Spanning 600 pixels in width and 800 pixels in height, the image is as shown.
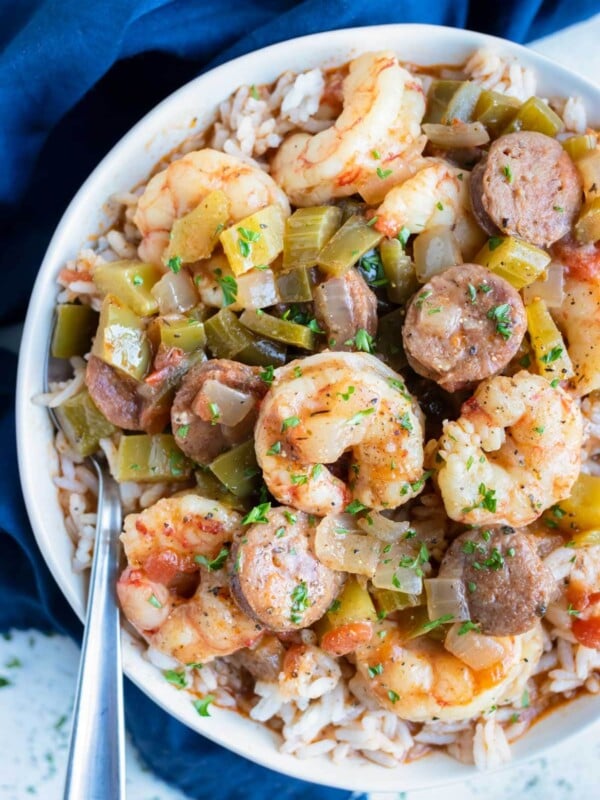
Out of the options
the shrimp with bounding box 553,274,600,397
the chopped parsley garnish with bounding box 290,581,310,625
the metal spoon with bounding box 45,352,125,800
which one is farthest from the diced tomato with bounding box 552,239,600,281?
the metal spoon with bounding box 45,352,125,800

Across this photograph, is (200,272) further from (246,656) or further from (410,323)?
(246,656)

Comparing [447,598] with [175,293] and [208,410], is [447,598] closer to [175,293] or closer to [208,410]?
[208,410]

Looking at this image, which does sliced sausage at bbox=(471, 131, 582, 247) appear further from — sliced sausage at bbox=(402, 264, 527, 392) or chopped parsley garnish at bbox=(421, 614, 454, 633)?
chopped parsley garnish at bbox=(421, 614, 454, 633)

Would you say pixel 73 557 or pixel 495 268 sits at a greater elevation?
pixel 495 268

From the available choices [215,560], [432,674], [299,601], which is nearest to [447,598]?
[432,674]

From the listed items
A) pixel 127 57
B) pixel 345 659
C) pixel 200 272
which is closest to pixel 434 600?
pixel 345 659
